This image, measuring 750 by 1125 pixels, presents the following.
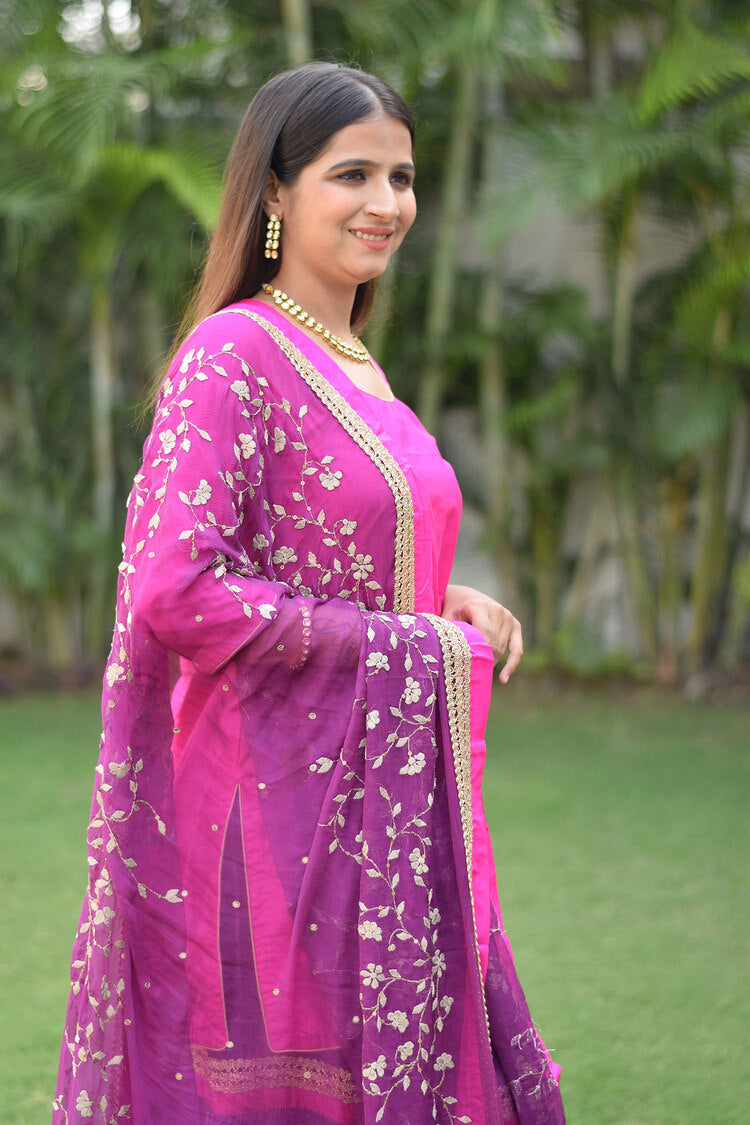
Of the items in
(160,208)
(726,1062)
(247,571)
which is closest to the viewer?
(247,571)

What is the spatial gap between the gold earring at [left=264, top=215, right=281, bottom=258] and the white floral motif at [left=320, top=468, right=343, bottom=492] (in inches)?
11.8

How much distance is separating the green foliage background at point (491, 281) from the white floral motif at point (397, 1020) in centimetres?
354

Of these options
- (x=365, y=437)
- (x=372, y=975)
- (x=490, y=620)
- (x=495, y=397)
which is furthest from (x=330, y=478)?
(x=495, y=397)

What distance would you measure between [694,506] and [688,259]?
1079 mm

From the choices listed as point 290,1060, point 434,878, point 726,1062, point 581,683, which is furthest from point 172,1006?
point 581,683

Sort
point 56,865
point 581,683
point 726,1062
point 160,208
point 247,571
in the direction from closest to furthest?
point 247,571, point 726,1062, point 56,865, point 160,208, point 581,683

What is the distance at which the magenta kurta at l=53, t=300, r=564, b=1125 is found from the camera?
1.26 metres

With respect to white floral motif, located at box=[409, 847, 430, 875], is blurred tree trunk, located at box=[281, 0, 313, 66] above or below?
above

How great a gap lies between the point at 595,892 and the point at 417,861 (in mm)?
1944

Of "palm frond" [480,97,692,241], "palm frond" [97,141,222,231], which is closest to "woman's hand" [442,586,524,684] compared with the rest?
"palm frond" [97,141,222,231]

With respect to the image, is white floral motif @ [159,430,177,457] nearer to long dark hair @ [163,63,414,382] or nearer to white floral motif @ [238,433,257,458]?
white floral motif @ [238,433,257,458]

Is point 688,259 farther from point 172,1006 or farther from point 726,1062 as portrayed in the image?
point 172,1006

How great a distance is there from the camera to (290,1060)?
1.29 meters

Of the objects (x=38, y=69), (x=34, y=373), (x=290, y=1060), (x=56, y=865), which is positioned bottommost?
(x=56, y=865)
